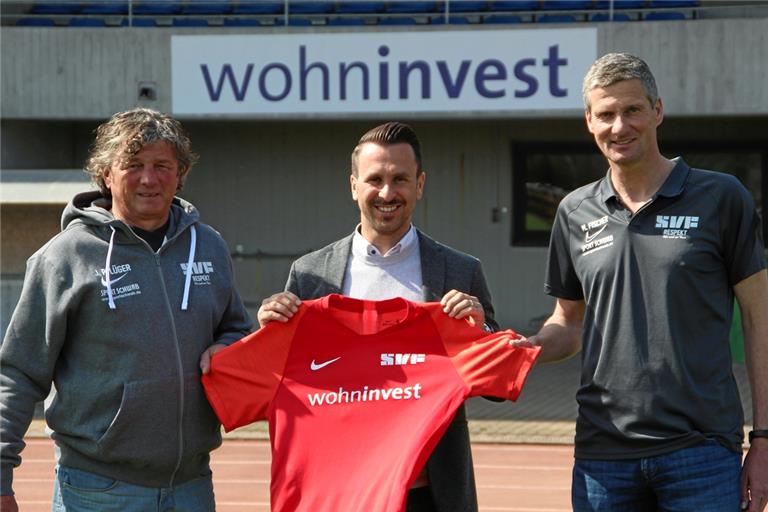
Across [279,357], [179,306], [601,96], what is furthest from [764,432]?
[179,306]

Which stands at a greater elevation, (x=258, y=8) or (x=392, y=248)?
Answer: (x=258, y=8)

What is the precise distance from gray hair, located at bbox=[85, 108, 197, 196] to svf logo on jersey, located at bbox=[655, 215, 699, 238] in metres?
1.53

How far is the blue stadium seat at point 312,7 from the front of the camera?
1551 centimetres

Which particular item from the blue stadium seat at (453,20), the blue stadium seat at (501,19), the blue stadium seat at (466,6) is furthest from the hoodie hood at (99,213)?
the blue stadium seat at (466,6)

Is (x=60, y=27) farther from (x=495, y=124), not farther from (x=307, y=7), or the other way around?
(x=495, y=124)

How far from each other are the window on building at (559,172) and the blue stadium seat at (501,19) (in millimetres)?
1785

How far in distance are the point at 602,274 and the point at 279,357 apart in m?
1.10

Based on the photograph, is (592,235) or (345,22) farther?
(345,22)

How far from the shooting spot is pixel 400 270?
12.7 ft

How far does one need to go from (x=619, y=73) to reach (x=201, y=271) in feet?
4.80

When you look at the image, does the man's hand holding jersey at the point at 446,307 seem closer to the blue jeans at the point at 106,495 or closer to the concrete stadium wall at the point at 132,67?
the blue jeans at the point at 106,495

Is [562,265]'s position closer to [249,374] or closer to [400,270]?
[400,270]

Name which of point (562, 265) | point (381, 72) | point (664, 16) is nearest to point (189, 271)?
point (562, 265)

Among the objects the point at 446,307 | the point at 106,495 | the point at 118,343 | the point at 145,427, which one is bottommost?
the point at 106,495
